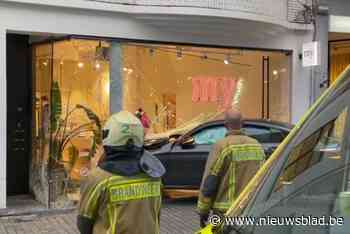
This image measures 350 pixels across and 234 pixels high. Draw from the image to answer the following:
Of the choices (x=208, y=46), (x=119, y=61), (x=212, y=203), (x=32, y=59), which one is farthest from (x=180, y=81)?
(x=212, y=203)

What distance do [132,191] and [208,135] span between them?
7.38m

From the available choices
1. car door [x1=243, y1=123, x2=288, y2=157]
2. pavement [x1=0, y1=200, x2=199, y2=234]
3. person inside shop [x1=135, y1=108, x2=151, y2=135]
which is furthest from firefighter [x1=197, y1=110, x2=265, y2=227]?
person inside shop [x1=135, y1=108, x2=151, y2=135]

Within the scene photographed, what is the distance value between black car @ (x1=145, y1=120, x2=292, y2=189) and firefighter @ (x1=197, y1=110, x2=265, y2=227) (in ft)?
18.2

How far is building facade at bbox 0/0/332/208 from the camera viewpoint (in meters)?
10.8

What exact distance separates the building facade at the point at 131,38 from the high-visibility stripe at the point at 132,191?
23.4 ft

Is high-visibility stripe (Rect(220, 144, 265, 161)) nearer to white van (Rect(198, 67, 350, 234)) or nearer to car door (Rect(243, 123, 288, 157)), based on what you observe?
white van (Rect(198, 67, 350, 234))

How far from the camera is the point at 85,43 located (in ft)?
37.7

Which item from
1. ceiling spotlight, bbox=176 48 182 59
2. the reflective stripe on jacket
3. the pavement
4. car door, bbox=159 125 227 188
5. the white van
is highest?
ceiling spotlight, bbox=176 48 182 59

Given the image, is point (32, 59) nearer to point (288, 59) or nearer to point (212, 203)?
point (288, 59)

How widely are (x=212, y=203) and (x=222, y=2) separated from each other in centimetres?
753

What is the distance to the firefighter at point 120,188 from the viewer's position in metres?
3.60

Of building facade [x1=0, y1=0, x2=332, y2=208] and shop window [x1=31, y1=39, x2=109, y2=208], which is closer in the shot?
building facade [x1=0, y1=0, x2=332, y2=208]

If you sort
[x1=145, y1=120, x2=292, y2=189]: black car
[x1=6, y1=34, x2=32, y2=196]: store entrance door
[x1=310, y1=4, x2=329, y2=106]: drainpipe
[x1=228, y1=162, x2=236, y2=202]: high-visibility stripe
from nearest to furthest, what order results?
[x1=228, y1=162, x2=236, y2=202]: high-visibility stripe
[x1=145, y1=120, x2=292, y2=189]: black car
[x1=6, y1=34, x2=32, y2=196]: store entrance door
[x1=310, y1=4, x2=329, y2=106]: drainpipe

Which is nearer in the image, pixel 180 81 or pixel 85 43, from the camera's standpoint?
pixel 85 43
